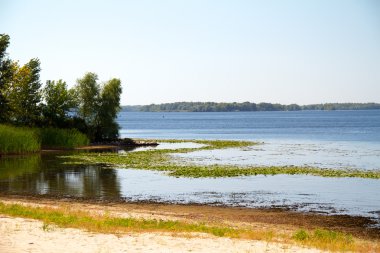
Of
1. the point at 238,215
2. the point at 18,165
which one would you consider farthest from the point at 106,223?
the point at 18,165

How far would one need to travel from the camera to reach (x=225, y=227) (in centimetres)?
2045

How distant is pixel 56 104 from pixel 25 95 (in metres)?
5.14

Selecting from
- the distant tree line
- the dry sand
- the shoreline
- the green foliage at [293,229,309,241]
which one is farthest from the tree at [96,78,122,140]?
the green foliage at [293,229,309,241]

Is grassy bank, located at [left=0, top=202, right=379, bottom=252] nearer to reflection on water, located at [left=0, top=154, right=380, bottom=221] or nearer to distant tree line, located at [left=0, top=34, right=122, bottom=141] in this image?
reflection on water, located at [left=0, top=154, right=380, bottom=221]

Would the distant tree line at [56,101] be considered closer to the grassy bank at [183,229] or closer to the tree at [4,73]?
the tree at [4,73]

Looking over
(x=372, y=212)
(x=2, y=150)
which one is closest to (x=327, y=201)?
(x=372, y=212)

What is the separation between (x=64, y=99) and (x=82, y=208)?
2059 inches

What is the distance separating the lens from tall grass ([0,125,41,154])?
56906 mm

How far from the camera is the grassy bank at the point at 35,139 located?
57.3 meters

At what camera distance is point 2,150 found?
187ft

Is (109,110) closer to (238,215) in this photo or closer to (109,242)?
(238,215)

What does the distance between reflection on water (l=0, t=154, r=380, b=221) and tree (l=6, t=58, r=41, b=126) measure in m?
26.2

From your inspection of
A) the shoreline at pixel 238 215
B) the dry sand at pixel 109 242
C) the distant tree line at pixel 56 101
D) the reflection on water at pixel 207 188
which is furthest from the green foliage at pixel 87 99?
the dry sand at pixel 109 242

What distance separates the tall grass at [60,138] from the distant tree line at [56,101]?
9.14 ft
